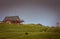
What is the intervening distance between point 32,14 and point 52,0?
37.7 inches

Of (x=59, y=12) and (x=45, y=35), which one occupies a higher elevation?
(x=59, y=12)

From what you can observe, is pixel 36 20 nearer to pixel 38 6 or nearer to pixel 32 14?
pixel 32 14

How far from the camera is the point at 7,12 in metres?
4.35

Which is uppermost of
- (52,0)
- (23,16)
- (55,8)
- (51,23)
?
(52,0)

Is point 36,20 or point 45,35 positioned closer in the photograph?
point 45,35

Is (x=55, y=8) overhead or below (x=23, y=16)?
overhead

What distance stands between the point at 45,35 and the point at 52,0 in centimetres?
347

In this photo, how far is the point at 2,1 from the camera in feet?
14.3

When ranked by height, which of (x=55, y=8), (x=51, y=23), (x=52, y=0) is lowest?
(x=51, y=23)

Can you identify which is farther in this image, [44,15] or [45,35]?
[44,15]


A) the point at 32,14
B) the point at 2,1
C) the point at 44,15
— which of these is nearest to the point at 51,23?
the point at 44,15

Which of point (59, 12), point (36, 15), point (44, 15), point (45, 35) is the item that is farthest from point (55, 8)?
point (45, 35)

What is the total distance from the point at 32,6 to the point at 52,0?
0.82 meters

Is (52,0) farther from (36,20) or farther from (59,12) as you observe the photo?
(36,20)
